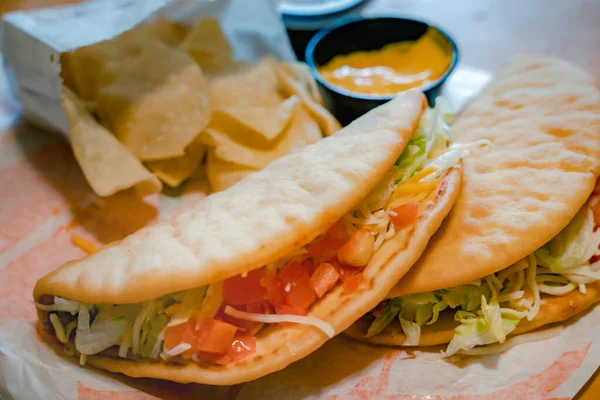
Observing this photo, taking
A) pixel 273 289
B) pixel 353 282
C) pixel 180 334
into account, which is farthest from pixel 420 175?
pixel 180 334

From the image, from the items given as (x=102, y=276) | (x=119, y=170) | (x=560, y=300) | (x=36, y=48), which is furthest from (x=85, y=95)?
(x=560, y=300)

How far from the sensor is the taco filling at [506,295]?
1558mm

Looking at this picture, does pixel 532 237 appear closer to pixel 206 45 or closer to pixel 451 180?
pixel 451 180

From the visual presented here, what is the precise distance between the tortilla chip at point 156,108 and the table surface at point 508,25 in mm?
1251

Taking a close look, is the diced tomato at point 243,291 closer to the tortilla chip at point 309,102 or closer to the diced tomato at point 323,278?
the diced tomato at point 323,278

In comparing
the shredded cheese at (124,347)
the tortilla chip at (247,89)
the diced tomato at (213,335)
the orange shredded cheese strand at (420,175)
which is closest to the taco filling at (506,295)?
the orange shredded cheese strand at (420,175)

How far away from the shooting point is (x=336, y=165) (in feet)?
4.93

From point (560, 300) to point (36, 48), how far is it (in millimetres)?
2232

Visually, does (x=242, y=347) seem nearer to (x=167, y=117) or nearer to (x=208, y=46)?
(x=167, y=117)

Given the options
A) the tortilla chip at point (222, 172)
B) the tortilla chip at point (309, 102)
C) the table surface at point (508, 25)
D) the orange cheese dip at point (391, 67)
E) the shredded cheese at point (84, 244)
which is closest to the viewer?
the shredded cheese at point (84, 244)

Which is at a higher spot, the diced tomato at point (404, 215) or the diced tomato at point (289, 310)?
the diced tomato at point (404, 215)

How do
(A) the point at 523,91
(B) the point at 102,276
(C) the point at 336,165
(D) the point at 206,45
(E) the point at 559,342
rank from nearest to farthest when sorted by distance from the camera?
1. (B) the point at 102,276
2. (C) the point at 336,165
3. (E) the point at 559,342
4. (A) the point at 523,91
5. (D) the point at 206,45

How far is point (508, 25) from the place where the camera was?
11.0 feet

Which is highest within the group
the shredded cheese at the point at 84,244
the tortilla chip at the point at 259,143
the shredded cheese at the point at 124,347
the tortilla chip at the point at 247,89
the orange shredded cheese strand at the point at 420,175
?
the orange shredded cheese strand at the point at 420,175
